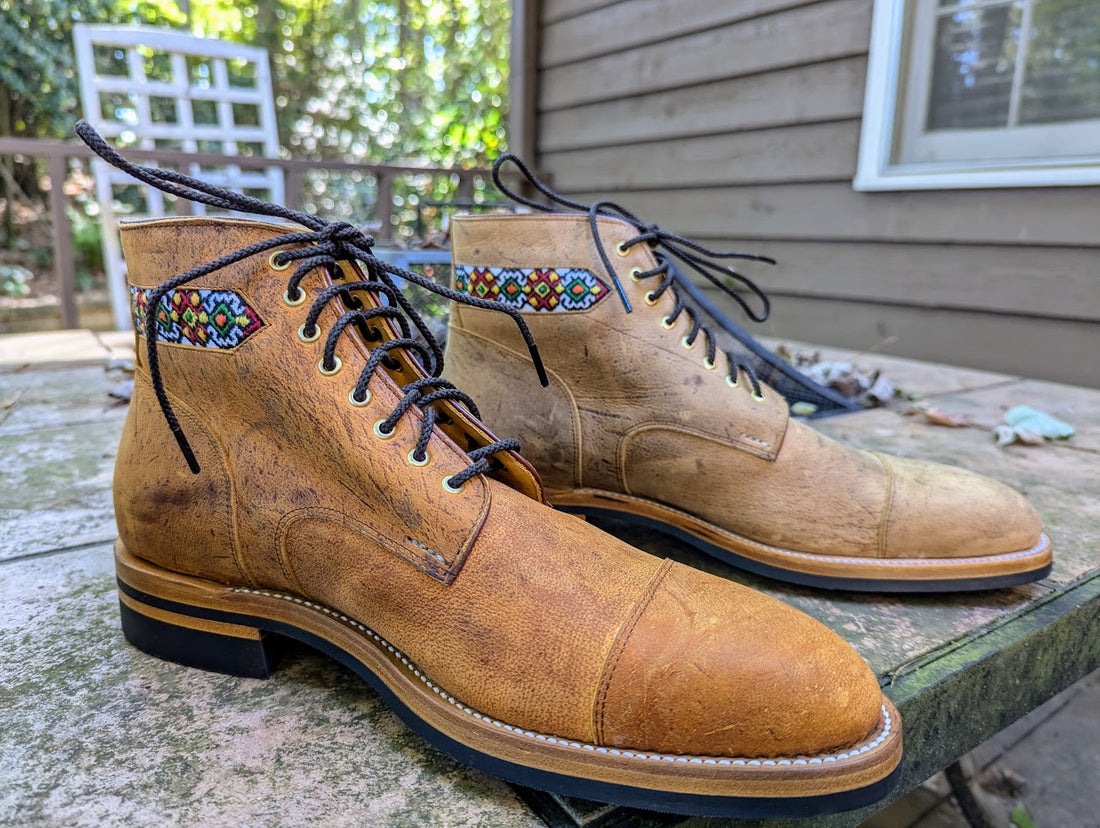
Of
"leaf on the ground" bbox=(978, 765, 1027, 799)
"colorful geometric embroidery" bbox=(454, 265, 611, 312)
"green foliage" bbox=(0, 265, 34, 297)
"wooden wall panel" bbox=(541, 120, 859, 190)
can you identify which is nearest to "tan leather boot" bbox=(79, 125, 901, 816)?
"colorful geometric embroidery" bbox=(454, 265, 611, 312)

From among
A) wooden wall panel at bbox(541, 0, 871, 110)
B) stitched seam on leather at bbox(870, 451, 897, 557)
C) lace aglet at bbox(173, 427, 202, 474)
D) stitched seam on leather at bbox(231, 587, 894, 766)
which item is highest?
wooden wall panel at bbox(541, 0, 871, 110)

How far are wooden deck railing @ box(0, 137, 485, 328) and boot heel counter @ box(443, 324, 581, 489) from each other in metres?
2.12

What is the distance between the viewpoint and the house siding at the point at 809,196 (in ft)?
7.85

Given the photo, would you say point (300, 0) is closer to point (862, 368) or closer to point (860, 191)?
point (860, 191)

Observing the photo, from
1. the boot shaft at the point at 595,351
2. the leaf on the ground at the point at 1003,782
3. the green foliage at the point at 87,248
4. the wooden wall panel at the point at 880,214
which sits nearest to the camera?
the boot shaft at the point at 595,351

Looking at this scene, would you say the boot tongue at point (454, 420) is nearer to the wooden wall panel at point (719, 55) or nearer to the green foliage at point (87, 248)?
the wooden wall panel at point (719, 55)

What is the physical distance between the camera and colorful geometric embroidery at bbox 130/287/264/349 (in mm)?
708

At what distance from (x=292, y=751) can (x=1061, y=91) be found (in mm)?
2749

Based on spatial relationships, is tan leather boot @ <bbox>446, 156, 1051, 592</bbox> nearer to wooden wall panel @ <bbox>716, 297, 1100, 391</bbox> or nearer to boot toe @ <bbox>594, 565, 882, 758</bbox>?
boot toe @ <bbox>594, 565, 882, 758</bbox>

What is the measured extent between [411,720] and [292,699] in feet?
0.49

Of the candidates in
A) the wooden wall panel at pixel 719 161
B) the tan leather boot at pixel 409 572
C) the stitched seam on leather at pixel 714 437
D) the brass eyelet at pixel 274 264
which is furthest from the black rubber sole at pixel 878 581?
the wooden wall panel at pixel 719 161

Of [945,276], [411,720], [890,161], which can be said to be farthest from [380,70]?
[411,720]

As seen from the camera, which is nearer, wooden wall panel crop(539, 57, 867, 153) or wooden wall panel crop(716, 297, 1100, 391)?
wooden wall panel crop(716, 297, 1100, 391)

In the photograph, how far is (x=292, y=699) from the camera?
28.9 inches
